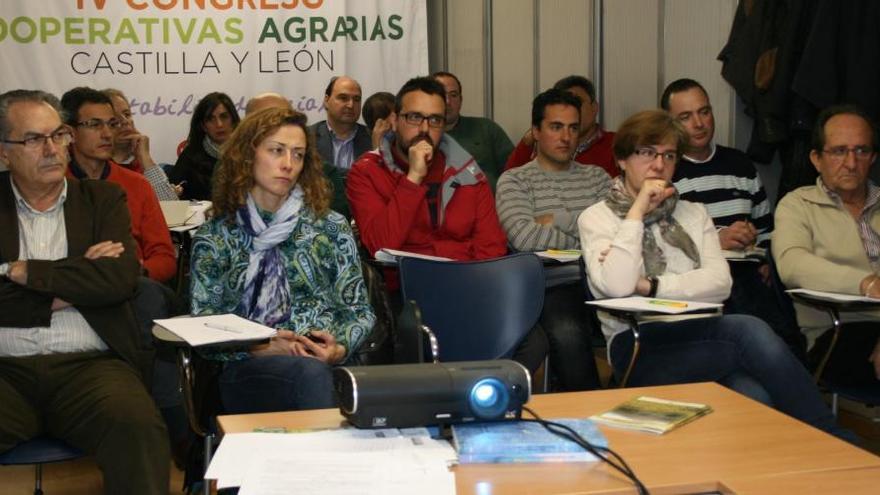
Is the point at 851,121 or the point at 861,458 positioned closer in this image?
the point at 861,458

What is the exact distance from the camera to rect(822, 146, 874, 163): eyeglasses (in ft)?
12.6

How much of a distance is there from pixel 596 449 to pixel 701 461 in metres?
0.18

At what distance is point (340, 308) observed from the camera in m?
3.19

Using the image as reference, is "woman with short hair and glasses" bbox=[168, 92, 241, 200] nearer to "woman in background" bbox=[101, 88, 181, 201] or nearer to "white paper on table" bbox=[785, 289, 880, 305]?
"woman in background" bbox=[101, 88, 181, 201]

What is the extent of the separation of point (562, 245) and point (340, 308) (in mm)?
1273

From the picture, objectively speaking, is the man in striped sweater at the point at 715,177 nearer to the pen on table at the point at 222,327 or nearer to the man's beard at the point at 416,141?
the man's beard at the point at 416,141

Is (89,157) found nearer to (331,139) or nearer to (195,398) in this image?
(195,398)

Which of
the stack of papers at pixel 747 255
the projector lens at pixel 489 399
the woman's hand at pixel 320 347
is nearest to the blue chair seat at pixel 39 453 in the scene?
the woman's hand at pixel 320 347

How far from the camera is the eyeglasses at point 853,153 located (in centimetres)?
385

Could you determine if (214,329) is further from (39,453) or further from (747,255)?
(747,255)

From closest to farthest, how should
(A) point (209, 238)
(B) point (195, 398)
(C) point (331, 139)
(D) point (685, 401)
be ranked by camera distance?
1. (D) point (685, 401)
2. (B) point (195, 398)
3. (A) point (209, 238)
4. (C) point (331, 139)

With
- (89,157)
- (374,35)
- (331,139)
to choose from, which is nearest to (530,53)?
(374,35)

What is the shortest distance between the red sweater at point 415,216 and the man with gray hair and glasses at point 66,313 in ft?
3.28

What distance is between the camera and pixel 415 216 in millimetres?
3988
